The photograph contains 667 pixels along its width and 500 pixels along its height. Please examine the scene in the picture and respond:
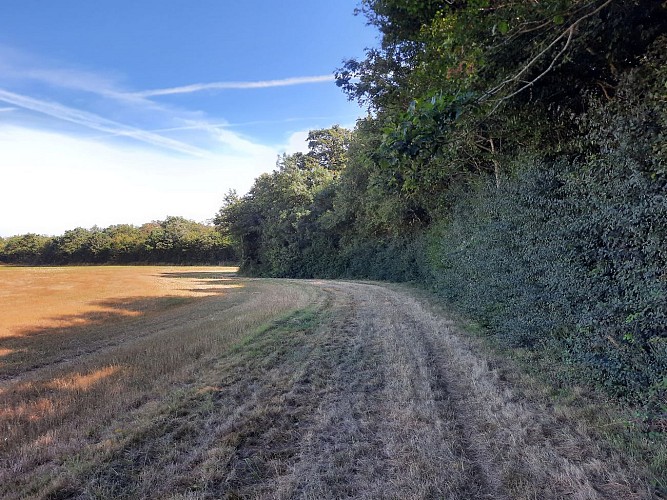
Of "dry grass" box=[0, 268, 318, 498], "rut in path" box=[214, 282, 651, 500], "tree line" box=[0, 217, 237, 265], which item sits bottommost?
"dry grass" box=[0, 268, 318, 498]

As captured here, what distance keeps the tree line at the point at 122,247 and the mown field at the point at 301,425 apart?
58253 millimetres

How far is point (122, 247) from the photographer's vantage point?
68500 millimetres

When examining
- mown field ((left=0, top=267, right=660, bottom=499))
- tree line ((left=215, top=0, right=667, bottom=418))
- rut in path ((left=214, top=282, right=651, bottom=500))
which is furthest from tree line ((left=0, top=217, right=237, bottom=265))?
rut in path ((left=214, top=282, right=651, bottom=500))

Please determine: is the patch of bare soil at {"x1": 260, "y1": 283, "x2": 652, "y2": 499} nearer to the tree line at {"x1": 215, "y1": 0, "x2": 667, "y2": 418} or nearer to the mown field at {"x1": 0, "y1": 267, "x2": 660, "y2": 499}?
the mown field at {"x1": 0, "y1": 267, "x2": 660, "y2": 499}

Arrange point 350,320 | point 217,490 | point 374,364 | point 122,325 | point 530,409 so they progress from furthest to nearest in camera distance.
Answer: point 122,325 → point 350,320 → point 374,364 → point 530,409 → point 217,490

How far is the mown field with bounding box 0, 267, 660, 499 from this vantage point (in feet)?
9.19

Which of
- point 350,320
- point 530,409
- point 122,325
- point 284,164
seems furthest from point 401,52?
point 284,164

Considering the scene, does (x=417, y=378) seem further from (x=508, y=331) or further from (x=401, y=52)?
(x=401, y=52)

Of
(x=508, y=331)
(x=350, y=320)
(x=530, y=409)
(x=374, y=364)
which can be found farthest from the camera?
(x=350, y=320)

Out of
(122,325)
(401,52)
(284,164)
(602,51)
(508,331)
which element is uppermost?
(284,164)

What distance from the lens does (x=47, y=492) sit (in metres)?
2.78

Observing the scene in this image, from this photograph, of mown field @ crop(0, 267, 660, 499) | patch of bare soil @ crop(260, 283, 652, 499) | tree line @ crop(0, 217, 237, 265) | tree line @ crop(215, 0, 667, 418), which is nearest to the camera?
patch of bare soil @ crop(260, 283, 652, 499)

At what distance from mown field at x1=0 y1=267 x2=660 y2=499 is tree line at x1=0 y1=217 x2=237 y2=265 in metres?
58.3

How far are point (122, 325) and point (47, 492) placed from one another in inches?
410
